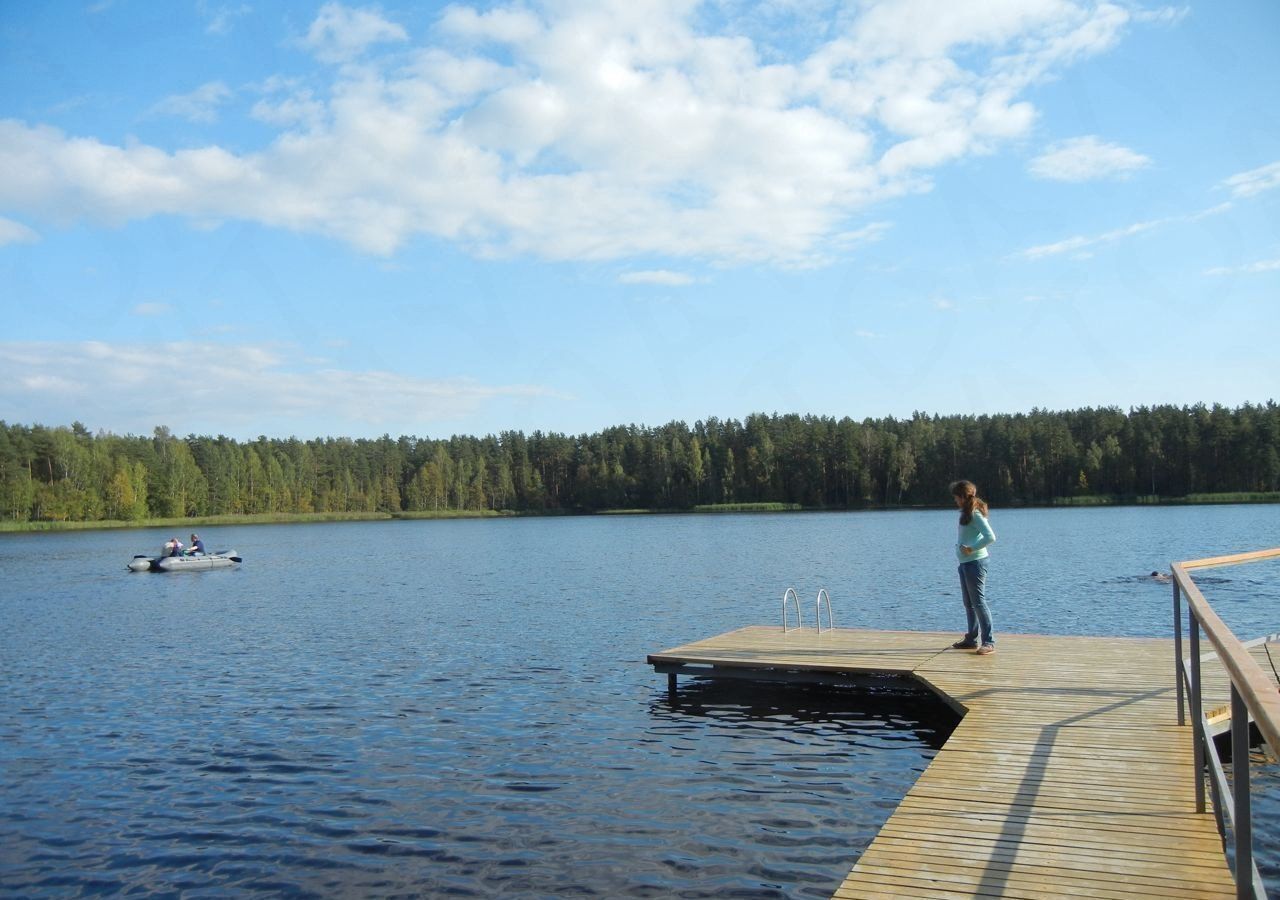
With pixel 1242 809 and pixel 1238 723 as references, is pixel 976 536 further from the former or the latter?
pixel 1242 809

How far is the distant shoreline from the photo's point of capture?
106 m

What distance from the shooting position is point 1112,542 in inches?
2072

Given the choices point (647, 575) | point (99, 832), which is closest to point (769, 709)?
point (99, 832)

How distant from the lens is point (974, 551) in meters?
14.1

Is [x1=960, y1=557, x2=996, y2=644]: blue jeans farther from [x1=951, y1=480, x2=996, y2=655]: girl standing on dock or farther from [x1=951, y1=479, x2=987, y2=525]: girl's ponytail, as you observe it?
[x1=951, y1=479, x2=987, y2=525]: girl's ponytail

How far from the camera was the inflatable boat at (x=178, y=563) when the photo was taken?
165 feet

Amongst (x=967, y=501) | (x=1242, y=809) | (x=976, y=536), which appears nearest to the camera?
(x=1242, y=809)

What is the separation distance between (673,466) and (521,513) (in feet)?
86.5

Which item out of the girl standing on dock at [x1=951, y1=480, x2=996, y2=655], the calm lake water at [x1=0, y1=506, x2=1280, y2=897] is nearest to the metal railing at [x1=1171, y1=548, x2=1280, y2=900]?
the calm lake water at [x1=0, y1=506, x2=1280, y2=897]

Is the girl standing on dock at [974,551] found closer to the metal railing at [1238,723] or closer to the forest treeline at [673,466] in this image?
the metal railing at [1238,723]

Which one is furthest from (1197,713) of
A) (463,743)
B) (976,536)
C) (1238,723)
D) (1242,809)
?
(463,743)

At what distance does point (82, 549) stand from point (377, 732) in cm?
7117

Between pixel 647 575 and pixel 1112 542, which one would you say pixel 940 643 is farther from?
pixel 1112 542

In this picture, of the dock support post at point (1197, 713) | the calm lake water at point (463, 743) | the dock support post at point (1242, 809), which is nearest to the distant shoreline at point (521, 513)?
the calm lake water at point (463, 743)
